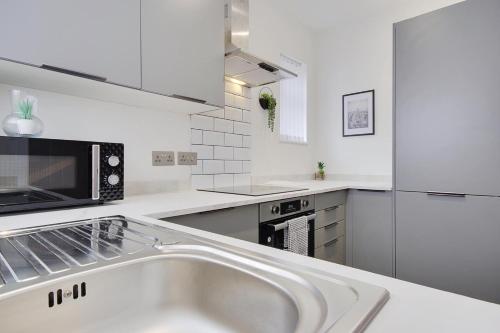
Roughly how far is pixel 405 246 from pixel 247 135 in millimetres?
1497

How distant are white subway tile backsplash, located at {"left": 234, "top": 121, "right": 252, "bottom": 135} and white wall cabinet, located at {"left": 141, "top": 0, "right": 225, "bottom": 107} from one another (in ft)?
2.04

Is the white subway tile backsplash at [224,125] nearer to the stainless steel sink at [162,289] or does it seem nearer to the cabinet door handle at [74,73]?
the cabinet door handle at [74,73]

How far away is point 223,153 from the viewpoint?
7.59 ft

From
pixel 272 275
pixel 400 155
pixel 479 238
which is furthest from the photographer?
pixel 400 155

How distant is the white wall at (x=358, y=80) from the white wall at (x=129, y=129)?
6.24ft

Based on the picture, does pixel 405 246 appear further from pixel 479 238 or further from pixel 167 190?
pixel 167 190

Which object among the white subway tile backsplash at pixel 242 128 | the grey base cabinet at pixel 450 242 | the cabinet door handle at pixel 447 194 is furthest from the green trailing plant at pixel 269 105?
the cabinet door handle at pixel 447 194

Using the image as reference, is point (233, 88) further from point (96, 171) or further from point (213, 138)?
point (96, 171)

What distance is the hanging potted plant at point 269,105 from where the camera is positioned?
8.83 ft

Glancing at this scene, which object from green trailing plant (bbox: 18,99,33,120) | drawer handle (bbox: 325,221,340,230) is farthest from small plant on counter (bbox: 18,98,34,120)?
drawer handle (bbox: 325,221,340,230)

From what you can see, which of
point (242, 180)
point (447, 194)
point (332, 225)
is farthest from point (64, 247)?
point (447, 194)

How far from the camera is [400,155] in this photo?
83.7 inches

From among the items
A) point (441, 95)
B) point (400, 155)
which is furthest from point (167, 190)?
point (441, 95)

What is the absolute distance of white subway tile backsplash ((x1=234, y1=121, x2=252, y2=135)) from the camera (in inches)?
95.6
